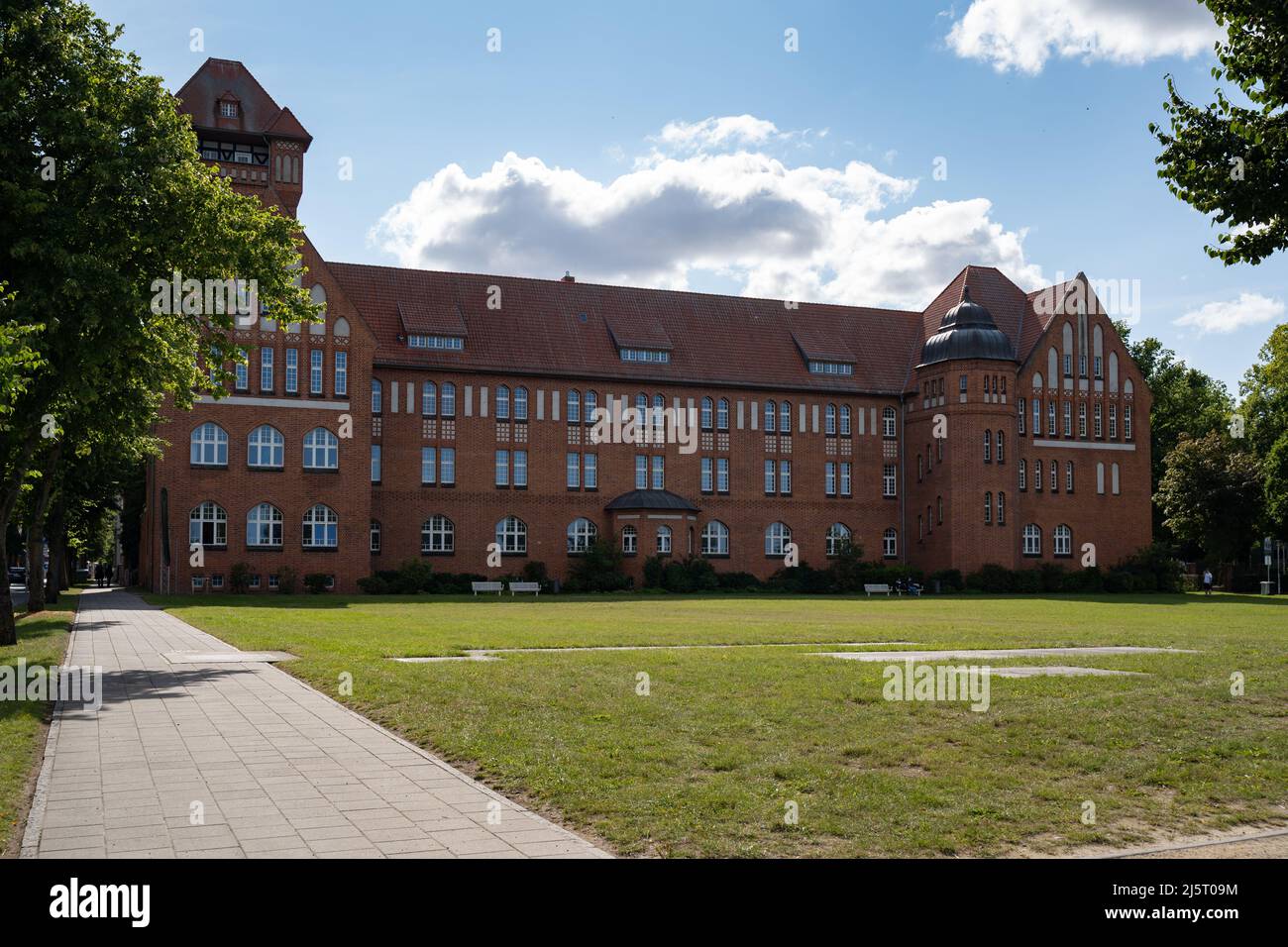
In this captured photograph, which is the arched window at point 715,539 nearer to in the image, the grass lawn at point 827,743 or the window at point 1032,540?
the window at point 1032,540

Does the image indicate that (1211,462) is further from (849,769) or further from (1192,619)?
(849,769)

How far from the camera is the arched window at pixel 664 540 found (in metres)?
58.4

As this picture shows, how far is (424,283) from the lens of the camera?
5997 cm

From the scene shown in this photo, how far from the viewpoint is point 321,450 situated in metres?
51.8

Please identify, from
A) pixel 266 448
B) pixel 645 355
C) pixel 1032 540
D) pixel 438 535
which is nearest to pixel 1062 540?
pixel 1032 540

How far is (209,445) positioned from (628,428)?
20233 mm

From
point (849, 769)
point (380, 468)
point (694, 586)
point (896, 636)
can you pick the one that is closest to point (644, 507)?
point (694, 586)

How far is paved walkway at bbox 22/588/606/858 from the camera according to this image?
6812 mm

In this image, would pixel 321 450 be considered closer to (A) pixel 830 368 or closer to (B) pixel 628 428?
(B) pixel 628 428

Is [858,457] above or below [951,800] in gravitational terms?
above

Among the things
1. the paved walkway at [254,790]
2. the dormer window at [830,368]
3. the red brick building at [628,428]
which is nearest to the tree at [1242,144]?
the paved walkway at [254,790]

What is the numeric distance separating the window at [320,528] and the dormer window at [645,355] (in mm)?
17482

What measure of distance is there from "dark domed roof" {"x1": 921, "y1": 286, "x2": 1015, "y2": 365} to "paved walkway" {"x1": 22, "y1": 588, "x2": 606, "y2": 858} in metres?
52.0

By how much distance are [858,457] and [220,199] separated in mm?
48032
